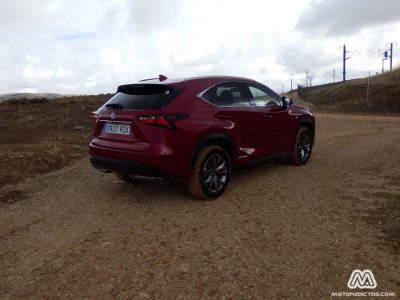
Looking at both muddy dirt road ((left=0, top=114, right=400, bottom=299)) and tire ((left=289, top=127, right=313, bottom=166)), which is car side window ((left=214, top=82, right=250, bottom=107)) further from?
tire ((left=289, top=127, right=313, bottom=166))

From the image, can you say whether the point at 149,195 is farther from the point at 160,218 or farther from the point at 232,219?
the point at 232,219

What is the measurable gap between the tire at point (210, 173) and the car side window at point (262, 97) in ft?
3.96

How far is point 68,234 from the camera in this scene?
4199mm

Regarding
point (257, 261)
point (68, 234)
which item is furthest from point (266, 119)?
point (68, 234)

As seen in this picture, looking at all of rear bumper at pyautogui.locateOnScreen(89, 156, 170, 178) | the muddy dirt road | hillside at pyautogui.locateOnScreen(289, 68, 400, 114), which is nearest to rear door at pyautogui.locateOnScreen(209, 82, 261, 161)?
the muddy dirt road

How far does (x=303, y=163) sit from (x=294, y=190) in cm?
187

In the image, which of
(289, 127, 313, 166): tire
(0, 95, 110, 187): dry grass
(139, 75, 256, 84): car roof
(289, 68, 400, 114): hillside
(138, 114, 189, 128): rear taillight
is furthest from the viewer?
(289, 68, 400, 114): hillside

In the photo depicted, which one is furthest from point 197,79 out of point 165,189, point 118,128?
point 165,189

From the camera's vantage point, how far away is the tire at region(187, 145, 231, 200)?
16.0ft

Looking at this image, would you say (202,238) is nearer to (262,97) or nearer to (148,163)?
(148,163)

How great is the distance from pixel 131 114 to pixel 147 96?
326 mm

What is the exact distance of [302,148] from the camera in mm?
7258

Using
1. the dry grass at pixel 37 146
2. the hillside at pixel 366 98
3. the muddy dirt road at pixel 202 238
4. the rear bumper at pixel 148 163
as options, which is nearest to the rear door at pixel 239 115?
the muddy dirt road at pixel 202 238

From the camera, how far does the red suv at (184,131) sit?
14.7ft
